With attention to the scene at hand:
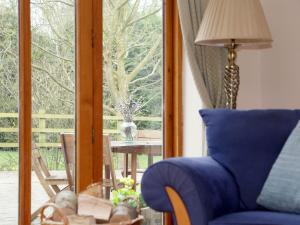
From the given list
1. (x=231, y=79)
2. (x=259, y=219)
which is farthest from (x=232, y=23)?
(x=259, y=219)

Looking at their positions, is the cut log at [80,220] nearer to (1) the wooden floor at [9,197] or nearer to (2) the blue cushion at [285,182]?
(1) the wooden floor at [9,197]

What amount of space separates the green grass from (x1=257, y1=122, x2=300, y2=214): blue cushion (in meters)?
1.22

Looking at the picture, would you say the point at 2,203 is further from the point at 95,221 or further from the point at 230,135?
the point at 230,135

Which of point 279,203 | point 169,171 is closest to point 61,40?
point 169,171

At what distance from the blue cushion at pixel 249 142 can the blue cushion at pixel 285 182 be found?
94 millimetres

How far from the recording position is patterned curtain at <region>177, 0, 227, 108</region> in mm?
3676

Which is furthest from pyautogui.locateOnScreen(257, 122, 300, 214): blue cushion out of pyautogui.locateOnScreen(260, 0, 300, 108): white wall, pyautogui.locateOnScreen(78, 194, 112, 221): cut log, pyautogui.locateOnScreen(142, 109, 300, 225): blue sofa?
pyautogui.locateOnScreen(260, 0, 300, 108): white wall

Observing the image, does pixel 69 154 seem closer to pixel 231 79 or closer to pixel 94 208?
pixel 94 208

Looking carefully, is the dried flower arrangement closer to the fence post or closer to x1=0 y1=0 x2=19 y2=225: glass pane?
the fence post

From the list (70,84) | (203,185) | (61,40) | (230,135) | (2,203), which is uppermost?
(61,40)

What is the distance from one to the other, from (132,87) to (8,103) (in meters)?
0.87

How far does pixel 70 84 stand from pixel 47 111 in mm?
229

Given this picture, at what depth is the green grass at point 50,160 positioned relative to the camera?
321cm

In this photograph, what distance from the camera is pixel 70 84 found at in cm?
346
